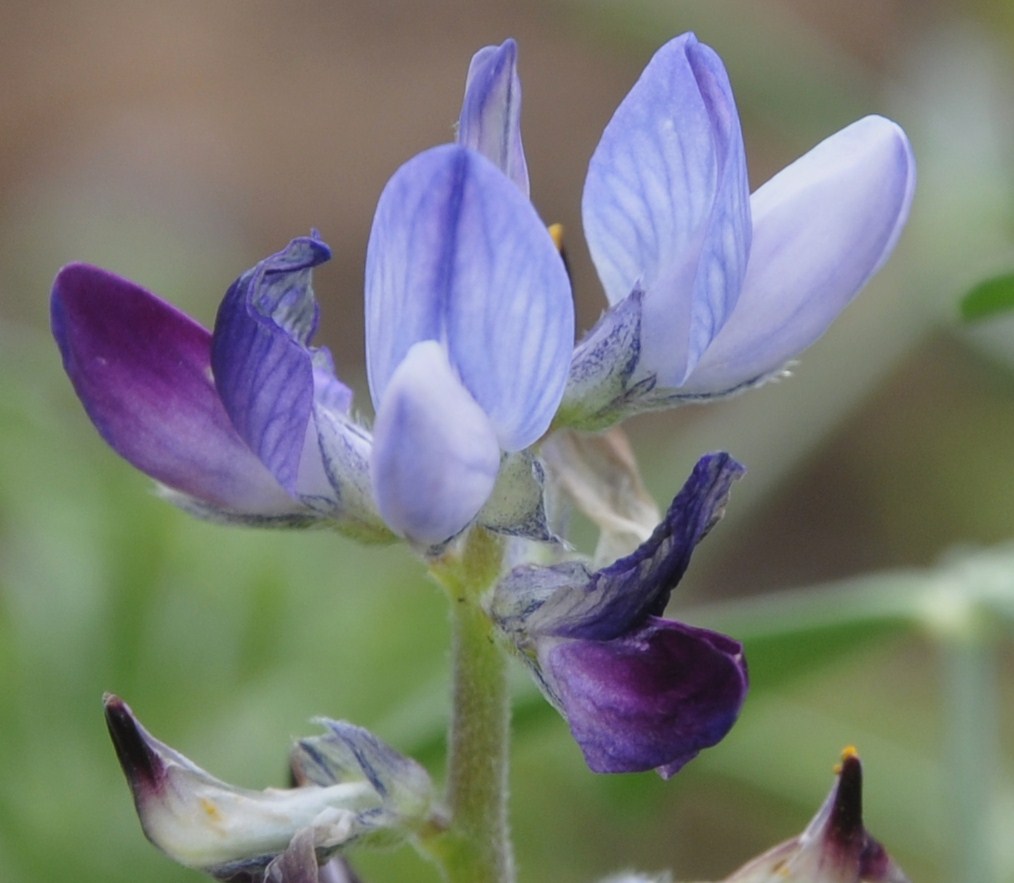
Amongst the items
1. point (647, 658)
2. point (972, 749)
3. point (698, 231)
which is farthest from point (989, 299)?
point (647, 658)

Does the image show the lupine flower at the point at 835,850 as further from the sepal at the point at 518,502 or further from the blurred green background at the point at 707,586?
the blurred green background at the point at 707,586

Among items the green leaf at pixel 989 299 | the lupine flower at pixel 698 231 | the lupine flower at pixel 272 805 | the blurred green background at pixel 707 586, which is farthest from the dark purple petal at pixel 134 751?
the green leaf at pixel 989 299

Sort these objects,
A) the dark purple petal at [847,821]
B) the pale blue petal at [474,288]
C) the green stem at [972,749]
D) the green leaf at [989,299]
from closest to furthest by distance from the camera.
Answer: the pale blue petal at [474,288] < the dark purple petal at [847,821] < the green leaf at [989,299] < the green stem at [972,749]

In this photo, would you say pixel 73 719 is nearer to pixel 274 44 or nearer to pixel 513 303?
pixel 513 303

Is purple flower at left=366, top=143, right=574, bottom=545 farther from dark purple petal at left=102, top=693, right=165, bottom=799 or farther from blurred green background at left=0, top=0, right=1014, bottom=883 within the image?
blurred green background at left=0, top=0, right=1014, bottom=883

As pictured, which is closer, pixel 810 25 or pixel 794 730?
pixel 794 730

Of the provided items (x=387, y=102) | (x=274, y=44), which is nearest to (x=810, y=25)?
(x=387, y=102)

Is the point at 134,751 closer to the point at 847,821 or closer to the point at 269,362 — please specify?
the point at 269,362
